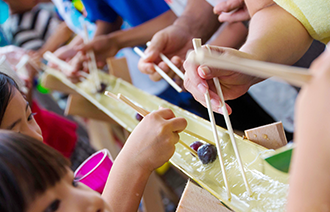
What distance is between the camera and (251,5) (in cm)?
93

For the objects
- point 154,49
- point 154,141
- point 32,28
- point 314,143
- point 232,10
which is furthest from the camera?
point 32,28

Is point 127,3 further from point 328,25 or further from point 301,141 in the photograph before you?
point 301,141

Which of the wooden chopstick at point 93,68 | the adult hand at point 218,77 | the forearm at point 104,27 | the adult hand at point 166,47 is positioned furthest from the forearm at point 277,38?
the forearm at point 104,27

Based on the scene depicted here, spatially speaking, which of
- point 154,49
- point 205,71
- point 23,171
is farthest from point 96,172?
point 154,49

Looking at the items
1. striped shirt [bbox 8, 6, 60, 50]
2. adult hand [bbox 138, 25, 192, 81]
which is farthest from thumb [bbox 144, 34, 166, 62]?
striped shirt [bbox 8, 6, 60, 50]

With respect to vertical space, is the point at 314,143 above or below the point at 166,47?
above

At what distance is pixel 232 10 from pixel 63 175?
102 cm

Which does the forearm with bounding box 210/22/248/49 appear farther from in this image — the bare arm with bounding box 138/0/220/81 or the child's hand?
the child's hand

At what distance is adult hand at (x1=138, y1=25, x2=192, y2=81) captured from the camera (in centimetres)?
131

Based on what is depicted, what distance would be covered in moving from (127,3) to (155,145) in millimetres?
1292

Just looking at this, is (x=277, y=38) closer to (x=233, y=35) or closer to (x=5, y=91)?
(x=233, y=35)

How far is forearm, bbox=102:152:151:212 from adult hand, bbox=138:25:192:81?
23.7 inches

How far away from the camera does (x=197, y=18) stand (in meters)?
1.47

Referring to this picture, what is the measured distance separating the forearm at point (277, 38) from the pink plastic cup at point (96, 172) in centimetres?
68
